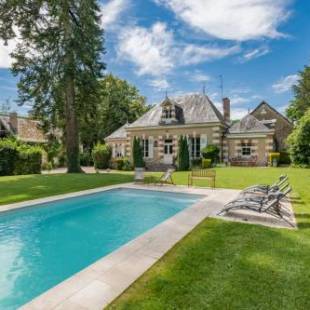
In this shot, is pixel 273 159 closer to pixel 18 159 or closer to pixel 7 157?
pixel 18 159

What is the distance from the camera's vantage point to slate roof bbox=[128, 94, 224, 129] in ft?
85.6

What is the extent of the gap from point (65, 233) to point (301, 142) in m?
19.4

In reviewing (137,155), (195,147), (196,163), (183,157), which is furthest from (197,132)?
(137,155)

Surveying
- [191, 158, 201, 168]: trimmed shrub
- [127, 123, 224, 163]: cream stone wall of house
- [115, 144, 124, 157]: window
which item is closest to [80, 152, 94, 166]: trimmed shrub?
[115, 144, 124, 157]: window

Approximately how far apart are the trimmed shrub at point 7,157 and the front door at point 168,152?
47.9ft

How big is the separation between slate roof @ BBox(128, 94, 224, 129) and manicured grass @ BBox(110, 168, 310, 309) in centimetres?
2111

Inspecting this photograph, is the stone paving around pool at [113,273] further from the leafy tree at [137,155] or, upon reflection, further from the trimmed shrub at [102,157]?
the trimmed shrub at [102,157]

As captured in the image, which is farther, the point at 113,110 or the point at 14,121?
the point at 113,110

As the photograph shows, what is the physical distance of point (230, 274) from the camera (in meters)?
3.80

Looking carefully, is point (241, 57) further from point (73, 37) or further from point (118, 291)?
point (118, 291)

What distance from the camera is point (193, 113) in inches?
1072

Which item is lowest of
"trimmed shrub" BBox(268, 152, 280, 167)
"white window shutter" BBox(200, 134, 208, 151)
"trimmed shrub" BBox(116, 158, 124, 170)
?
"trimmed shrub" BBox(116, 158, 124, 170)

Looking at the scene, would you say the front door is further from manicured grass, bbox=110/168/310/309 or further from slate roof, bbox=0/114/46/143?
manicured grass, bbox=110/168/310/309

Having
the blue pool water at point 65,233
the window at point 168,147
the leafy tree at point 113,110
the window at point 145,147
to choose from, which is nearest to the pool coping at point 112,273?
the blue pool water at point 65,233
